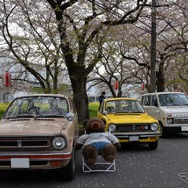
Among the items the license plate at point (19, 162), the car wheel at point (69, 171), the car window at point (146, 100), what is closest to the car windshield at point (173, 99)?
the car window at point (146, 100)

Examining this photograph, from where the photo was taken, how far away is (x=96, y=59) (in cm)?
1338

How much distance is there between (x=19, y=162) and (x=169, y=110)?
275 inches

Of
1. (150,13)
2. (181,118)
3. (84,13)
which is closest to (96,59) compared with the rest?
(84,13)

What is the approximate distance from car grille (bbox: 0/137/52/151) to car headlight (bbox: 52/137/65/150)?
0.27 ft

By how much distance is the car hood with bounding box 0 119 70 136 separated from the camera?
5160 mm

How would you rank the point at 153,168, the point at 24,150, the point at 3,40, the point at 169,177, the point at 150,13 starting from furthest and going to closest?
the point at 3,40 → the point at 150,13 → the point at 153,168 → the point at 169,177 → the point at 24,150

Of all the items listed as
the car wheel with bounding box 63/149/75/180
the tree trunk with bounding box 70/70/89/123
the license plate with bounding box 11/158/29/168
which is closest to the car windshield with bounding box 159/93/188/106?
the tree trunk with bounding box 70/70/89/123

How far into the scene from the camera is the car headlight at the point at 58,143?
5.14 metres

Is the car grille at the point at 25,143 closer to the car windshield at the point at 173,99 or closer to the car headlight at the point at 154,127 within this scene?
the car headlight at the point at 154,127

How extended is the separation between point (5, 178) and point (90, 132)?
1888 mm

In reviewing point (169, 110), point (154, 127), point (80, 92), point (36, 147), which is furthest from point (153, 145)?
point (80, 92)

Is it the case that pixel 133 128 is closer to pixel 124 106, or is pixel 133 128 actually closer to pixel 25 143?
pixel 124 106

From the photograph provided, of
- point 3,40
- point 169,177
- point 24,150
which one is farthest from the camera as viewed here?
point 3,40

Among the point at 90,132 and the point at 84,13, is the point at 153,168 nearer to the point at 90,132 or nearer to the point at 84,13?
the point at 90,132
